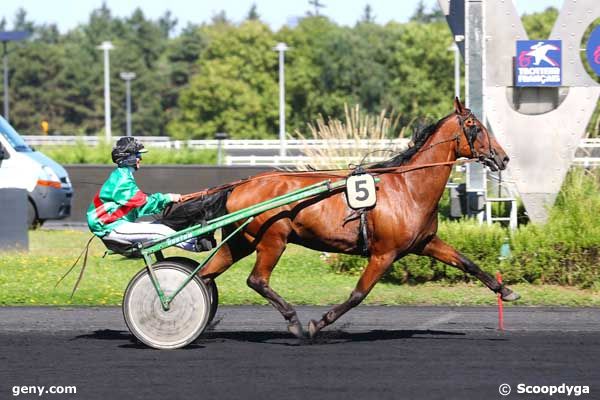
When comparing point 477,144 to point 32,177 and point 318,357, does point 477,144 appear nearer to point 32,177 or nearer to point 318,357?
point 318,357

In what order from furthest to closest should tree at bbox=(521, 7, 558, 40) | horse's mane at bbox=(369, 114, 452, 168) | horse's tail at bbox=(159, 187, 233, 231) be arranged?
tree at bbox=(521, 7, 558, 40) < horse's mane at bbox=(369, 114, 452, 168) < horse's tail at bbox=(159, 187, 233, 231)

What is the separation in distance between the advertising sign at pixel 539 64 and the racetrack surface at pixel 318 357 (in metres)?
3.91

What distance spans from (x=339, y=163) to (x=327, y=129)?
102 cm

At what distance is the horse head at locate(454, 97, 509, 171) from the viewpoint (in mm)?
9500

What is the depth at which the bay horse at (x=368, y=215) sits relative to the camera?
9.16m

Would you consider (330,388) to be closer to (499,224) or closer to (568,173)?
(499,224)

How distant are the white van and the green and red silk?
1105 cm

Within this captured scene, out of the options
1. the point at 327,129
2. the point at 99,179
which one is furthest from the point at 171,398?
the point at 99,179

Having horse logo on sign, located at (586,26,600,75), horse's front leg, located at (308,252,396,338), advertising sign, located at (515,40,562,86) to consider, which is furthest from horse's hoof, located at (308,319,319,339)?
horse logo on sign, located at (586,26,600,75)

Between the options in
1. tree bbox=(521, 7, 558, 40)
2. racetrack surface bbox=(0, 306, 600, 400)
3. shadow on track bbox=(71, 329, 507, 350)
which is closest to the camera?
racetrack surface bbox=(0, 306, 600, 400)

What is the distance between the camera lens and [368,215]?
913cm

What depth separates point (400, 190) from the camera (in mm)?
9281

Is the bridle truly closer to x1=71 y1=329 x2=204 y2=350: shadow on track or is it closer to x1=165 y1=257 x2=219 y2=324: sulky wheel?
x1=165 y1=257 x2=219 y2=324: sulky wheel

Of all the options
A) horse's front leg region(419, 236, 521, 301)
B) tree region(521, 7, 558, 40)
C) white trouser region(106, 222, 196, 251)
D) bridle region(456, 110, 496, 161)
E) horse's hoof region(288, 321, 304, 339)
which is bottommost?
horse's hoof region(288, 321, 304, 339)
